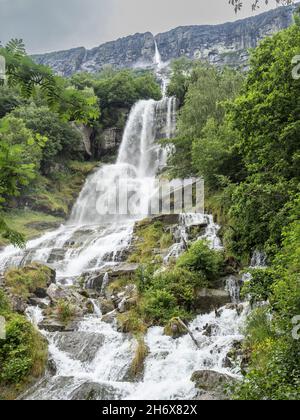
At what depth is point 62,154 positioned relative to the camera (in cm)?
3616

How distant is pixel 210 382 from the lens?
25.1 feet

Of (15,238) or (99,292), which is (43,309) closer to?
(99,292)

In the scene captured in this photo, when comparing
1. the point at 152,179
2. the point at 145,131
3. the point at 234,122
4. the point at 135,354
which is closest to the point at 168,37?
the point at 145,131

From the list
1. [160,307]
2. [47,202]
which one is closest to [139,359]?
[160,307]

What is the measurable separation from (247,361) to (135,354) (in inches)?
104

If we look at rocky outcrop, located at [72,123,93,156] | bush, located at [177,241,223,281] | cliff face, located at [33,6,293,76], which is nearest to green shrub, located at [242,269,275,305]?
bush, located at [177,241,223,281]

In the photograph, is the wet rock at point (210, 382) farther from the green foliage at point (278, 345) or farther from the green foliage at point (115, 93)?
the green foliage at point (115, 93)

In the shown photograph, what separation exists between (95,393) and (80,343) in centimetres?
251

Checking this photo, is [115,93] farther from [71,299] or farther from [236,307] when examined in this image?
[236,307]

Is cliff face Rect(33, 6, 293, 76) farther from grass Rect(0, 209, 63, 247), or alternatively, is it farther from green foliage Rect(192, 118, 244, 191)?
green foliage Rect(192, 118, 244, 191)

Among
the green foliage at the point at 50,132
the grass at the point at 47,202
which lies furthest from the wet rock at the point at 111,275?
the green foliage at the point at 50,132

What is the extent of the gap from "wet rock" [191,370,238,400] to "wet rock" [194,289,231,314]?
381cm

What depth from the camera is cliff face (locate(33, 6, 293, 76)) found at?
99.3m

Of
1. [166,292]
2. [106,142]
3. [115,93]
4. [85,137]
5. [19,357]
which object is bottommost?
[19,357]
